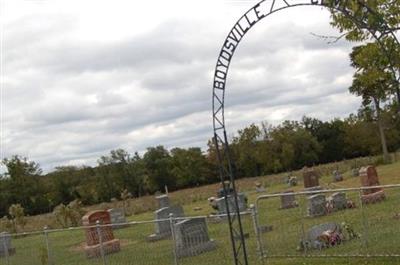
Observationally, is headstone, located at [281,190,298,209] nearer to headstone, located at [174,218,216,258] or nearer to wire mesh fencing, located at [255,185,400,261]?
wire mesh fencing, located at [255,185,400,261]

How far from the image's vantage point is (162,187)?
252ft

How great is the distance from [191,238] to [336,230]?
395 cm

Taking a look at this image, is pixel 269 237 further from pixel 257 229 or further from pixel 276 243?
pixel 257 229

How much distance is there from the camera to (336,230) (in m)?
14.1

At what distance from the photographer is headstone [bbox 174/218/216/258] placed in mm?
15812

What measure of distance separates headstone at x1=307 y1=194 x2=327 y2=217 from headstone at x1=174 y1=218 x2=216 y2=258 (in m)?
2.96

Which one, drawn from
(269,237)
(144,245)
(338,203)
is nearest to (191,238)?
(269,237)

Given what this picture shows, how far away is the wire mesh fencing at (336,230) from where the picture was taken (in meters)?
13.0

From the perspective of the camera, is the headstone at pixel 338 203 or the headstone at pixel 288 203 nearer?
the headstone at pixel 338 203

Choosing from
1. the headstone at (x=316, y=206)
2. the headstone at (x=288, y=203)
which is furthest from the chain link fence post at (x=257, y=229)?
the headstone at (x=288, y=203)

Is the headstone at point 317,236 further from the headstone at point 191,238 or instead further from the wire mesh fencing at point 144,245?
the headstone at point 191,238

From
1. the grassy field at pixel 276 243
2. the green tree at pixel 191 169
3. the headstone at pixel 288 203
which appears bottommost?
the grassy field at pixel 276 243

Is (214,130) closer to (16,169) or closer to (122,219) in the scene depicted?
(122,219)

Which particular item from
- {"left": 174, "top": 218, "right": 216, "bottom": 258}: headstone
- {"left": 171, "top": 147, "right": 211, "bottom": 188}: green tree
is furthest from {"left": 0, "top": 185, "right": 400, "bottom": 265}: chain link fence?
{"left": 171, "top": 147, "right": 211, "bottom": 188}: green tree
